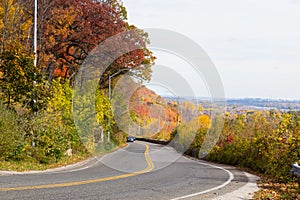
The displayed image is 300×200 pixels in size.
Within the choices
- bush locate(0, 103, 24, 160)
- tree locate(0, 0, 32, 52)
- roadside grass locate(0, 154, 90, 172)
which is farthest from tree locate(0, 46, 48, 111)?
tree locate(0, 0, 32, 52)

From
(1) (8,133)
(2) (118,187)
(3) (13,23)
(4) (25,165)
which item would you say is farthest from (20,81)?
(2) (118,187)

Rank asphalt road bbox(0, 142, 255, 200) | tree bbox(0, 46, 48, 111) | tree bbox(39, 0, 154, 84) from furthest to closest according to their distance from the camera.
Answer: tree bbox(39, 0, 154, 84) → tree bbox(0, 46, 48, 111) → asphalt road bbox(0, 142, 255, 200)

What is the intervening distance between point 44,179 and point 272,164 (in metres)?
9.22

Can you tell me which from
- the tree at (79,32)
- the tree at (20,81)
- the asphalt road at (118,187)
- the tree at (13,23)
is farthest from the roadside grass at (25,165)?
the tree at (79,32)

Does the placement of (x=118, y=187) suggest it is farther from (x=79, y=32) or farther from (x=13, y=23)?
(x=79, y=32)

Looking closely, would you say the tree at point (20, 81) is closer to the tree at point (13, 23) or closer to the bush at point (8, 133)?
the bush at point (8, 133)

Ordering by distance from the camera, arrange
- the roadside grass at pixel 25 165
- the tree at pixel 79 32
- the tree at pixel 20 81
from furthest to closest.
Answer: the tree at pixel 79 32
the tree at pixel 20 81
the roadside grass at pixel 25 165

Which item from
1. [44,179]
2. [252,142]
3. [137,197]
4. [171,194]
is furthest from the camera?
[252,142]

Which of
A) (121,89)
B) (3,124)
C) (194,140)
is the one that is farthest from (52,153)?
(121,89)

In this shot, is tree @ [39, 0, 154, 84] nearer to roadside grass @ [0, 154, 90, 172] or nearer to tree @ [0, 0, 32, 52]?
tree @ [0, 0, 32, 52]

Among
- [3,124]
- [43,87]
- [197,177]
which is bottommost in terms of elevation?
[197,177]

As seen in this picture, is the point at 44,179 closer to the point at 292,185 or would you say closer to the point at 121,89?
the point at 292,185

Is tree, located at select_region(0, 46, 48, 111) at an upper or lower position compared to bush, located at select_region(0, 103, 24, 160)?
upper

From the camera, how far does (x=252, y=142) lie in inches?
919
